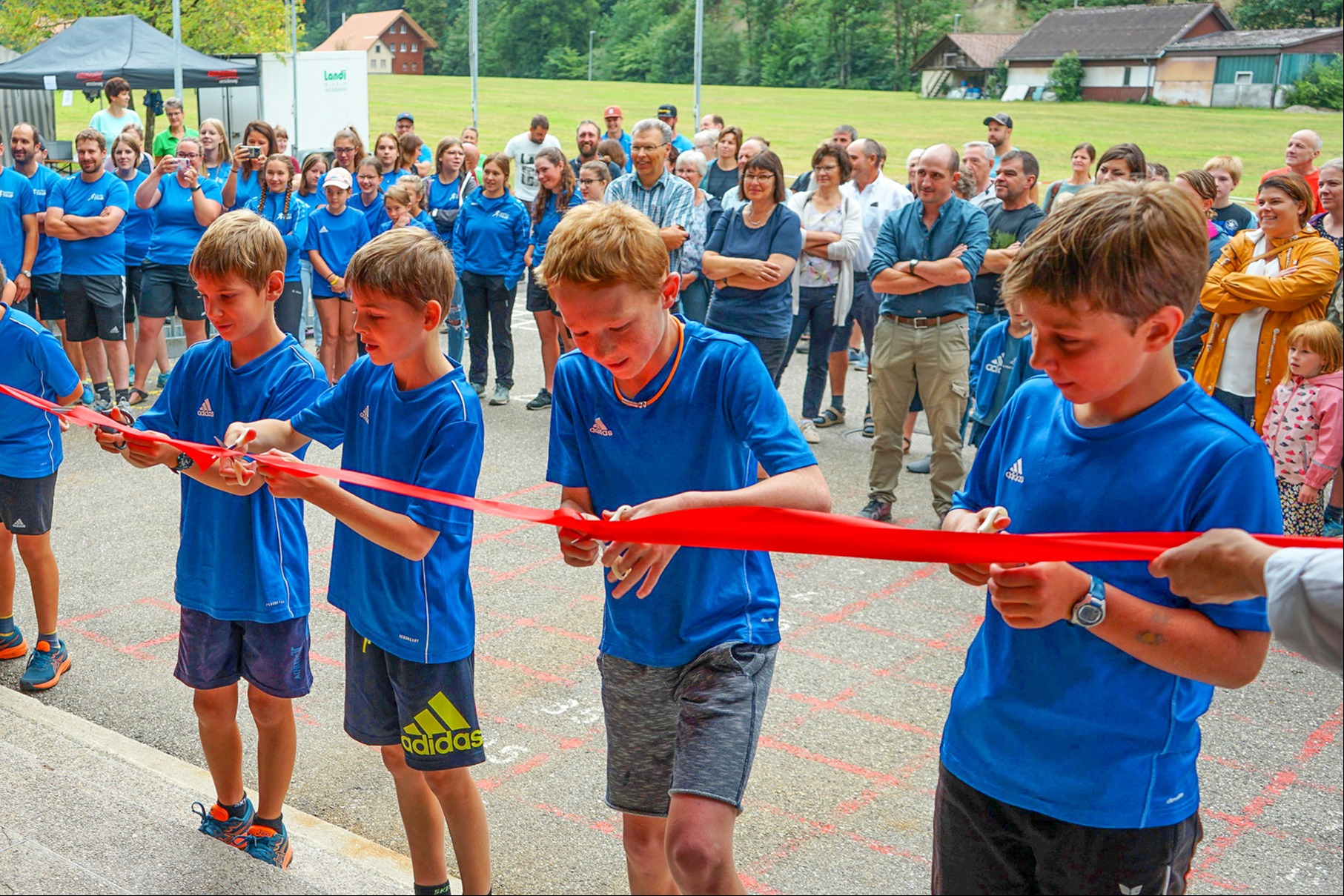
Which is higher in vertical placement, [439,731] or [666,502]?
[666,502]

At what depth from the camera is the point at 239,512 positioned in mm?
3559

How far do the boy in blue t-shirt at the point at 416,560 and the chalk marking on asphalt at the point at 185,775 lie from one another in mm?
524

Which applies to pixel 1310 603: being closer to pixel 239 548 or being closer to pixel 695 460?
pixel 695 460

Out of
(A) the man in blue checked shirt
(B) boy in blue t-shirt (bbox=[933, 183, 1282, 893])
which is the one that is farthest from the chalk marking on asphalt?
(A) the man in blue checked shirt

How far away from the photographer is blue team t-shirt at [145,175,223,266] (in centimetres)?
1068

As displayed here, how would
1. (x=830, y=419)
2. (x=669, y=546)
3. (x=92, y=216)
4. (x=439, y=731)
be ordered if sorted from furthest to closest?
(x=92, y=216)
(x=830, y=419)
(x=439, y=731)
(x=669, y=546)

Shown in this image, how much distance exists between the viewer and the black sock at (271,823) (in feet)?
12.2

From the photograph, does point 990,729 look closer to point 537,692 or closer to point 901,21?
point 537,692

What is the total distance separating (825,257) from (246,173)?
621 centimetres

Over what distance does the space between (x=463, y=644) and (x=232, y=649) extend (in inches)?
37.4

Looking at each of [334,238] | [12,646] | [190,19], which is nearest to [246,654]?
[12,646]

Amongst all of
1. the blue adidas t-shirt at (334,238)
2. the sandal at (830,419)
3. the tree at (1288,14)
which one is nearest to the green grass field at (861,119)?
the tree at (1288,14)

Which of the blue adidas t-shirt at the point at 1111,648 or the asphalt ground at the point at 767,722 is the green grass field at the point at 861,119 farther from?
the blue adidas t-shirt at the point at 1111,648

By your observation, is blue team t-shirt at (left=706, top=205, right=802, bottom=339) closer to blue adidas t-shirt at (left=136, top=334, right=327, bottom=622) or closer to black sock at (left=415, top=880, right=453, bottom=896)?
blue adidas t-shirt at (left=136, top=334, right=327, bottom=622)
